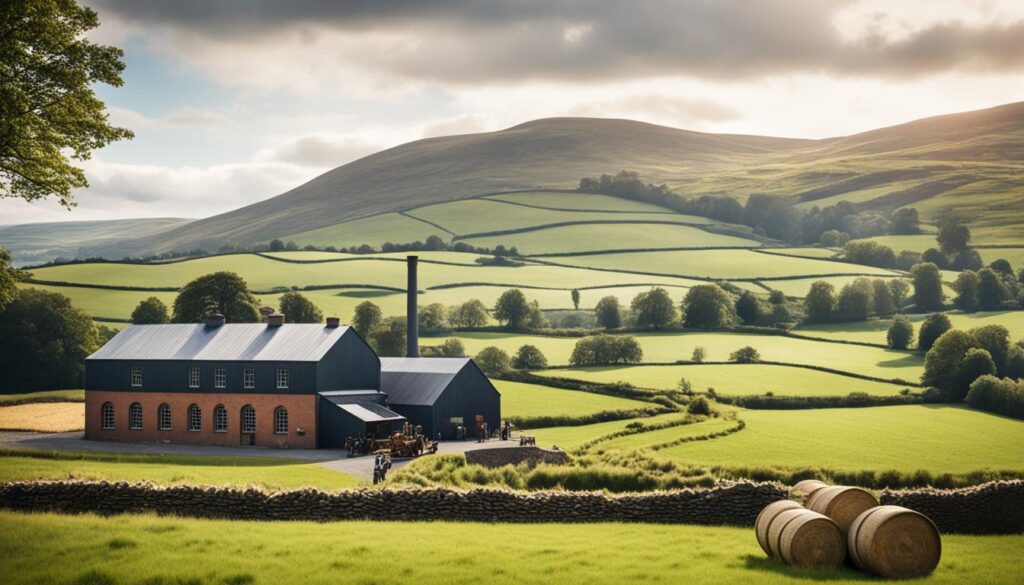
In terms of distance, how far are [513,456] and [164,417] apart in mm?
25848

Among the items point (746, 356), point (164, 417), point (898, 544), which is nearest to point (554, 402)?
point (746, 356)

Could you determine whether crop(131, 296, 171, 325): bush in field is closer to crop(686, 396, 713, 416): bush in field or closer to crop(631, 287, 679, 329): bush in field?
crop(631, 287, 679, 329): bush in field

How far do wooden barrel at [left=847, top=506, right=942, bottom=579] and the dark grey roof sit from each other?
4868 cm

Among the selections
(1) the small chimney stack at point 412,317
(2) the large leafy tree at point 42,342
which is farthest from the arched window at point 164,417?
(2) the large leafy tree at point 42,342

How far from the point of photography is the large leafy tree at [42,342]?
8988 centimetres

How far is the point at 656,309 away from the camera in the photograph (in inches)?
4710

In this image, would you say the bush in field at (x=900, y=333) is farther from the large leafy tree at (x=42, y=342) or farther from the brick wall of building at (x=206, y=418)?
the large leafy tree at (x=42, y=342)

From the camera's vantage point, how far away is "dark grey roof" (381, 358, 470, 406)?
234ft

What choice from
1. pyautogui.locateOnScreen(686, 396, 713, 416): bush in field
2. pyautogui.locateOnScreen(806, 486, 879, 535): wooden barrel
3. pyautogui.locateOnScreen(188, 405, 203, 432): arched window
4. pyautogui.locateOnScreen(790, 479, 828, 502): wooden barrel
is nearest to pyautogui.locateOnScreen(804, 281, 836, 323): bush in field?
pyautogui.locateOnScreen(686, 396, 713, 416): bush in field

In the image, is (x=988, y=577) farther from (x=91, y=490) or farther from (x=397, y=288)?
(x=397, y=288)

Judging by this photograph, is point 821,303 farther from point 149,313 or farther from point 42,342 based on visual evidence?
point 42,342

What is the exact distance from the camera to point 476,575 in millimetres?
22688

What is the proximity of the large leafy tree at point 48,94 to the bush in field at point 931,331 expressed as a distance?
288 ft

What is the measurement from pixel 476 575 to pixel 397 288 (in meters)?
111
